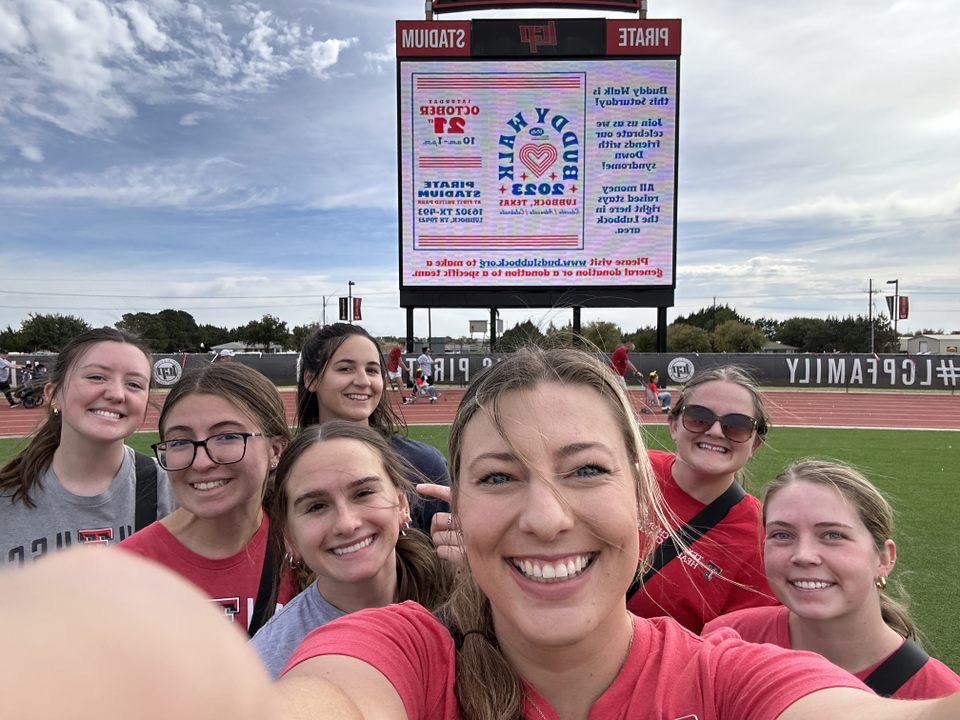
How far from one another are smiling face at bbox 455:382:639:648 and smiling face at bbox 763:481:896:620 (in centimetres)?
109

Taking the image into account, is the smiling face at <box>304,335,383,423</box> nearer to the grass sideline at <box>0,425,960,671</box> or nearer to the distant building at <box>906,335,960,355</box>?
the grass sideline at <box>0,425,960,671</box>

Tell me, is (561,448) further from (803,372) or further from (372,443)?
(803,372)

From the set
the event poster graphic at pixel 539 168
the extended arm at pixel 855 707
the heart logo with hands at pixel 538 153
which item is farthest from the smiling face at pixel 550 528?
the heart logo with hands at pixel 538 153

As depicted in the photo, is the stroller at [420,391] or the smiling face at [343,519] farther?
the stroller at [420,391]

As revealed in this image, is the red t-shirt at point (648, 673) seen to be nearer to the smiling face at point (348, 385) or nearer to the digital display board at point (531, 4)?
the smiling face at point (348, 385)

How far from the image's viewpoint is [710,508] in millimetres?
2715

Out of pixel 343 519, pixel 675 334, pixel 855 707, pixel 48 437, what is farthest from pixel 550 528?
pixel 675 334

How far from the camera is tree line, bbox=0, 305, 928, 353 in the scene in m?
48.5

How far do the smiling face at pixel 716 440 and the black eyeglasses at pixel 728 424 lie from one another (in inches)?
0.6

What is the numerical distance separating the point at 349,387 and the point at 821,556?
8.21 ft

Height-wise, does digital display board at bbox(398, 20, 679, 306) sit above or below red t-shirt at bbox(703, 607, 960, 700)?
above

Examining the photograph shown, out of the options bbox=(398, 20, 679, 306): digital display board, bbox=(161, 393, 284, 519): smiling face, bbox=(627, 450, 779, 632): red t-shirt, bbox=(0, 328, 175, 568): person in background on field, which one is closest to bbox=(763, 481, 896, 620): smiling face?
bbox=(627, 450, 779, 632): red t-shirt

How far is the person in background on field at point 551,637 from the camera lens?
126 cm

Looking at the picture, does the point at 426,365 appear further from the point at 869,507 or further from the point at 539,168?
the point at 869,507
